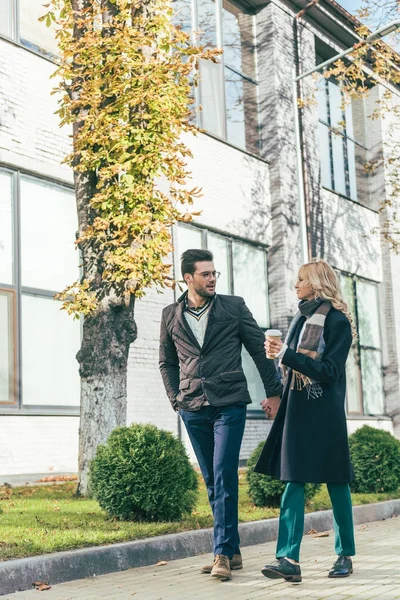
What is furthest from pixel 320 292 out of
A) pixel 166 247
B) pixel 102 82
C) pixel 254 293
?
pixel 254 293

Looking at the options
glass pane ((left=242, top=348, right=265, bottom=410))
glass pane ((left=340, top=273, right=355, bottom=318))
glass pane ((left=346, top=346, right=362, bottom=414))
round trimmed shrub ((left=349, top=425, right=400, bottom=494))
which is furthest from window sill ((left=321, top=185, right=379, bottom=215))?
round trimmed shrub ((left=349, top=425, right=400, bottom=494))

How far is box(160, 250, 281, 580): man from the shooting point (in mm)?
6840

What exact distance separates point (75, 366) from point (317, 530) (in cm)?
559

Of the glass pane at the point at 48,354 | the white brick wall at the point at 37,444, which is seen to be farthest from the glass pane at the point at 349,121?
the white brick wall at the point at 37,444

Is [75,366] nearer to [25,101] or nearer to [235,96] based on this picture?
[25,101]

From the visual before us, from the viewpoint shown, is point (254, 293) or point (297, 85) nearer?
point (254, 293)

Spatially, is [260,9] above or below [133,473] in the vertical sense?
above

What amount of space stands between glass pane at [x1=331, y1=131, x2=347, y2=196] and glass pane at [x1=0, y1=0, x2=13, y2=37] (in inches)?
451

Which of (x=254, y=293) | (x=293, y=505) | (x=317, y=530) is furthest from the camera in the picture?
(x=254, y=293)

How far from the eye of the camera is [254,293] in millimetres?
20141

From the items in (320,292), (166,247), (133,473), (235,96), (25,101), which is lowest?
(133,473)

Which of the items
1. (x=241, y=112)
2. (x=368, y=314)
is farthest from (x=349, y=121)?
(x=241, y=112)

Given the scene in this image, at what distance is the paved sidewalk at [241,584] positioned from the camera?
624 centimetres

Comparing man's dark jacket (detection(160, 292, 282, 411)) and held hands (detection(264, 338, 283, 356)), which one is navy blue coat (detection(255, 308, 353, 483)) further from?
man's dark jacket (detection(160, 292, 282, 411))
